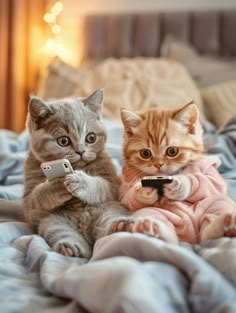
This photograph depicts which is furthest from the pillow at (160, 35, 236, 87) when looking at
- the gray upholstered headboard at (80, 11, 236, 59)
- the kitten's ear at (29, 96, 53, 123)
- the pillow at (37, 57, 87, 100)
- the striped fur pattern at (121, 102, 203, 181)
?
the kitten's ear at (29, 96, 53, 123)

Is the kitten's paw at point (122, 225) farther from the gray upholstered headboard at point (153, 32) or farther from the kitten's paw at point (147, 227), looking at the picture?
the gray upholstered headboard at point (153, 32)

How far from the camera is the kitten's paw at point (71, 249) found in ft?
2.78

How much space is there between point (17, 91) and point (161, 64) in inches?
47.5

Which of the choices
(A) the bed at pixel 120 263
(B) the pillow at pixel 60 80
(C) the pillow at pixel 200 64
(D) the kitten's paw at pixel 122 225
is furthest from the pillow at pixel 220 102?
(D) the kitten's paw at pixel 122 225

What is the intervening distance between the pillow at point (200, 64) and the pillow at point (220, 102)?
0.56 ft

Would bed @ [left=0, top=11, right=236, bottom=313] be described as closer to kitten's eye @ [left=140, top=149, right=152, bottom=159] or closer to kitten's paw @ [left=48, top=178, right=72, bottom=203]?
kitten's paw @ [left=48, top=178, right=72, bottom=203]

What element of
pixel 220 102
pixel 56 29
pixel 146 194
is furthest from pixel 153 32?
pixel 146 194

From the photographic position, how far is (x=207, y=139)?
183cm

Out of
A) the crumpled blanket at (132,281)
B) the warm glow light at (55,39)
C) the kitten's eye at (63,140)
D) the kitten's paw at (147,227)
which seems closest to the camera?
the crumpled blanket at (132,281)

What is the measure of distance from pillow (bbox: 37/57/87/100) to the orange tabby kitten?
141 centimetres

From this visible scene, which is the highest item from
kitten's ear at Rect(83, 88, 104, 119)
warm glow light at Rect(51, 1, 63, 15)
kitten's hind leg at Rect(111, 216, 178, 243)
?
warm glow light at Rect(51, 1, 63, 15)

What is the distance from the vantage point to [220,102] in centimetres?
216

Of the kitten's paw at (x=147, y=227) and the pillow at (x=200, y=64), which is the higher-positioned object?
the pillow at (x=200, y=64)

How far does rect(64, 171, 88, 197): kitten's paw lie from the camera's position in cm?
92
